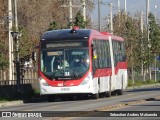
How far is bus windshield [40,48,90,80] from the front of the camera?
37375 millimetres

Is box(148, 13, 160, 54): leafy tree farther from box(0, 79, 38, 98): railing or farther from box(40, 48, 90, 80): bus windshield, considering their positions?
box(40, 48, 90, 80): bus windshield

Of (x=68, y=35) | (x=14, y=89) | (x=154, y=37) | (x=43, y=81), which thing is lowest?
(x=14, y=89)

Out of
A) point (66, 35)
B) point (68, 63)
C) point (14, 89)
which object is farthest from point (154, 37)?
point (68, 63)

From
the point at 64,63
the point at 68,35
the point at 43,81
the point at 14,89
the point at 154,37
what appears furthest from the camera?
the point at 154,37

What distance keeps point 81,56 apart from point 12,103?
473cm

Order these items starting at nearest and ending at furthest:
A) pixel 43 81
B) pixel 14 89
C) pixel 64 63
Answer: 1. pixel 64 63
2. pixel 43 81
3. pixel 14 89

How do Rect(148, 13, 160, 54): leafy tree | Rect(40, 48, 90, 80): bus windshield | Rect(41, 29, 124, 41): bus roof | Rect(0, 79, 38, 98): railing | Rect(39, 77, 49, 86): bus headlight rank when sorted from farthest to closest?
1. Rect(148, 13, 160, 54): leafy tree
2. Rect(0, 79, 38, 98): railing
3. Rect(41, 29, 124, 41): bus roof
4. Rect(39, 77, 49, 86): bus headlight
5. Rect(40, 48, 90, 80): bus windshield

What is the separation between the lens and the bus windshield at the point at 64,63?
37375 mm

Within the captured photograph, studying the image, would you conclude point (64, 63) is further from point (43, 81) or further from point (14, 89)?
point (14, 89)

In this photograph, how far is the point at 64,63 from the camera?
1469 inches

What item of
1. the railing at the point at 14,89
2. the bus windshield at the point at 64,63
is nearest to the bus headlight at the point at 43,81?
the bus windshield at the point at 64,63

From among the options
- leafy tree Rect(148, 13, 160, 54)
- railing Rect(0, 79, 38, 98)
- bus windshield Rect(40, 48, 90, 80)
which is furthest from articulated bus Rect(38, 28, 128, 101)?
leafy tree Rect(148, 13, 160, 54)

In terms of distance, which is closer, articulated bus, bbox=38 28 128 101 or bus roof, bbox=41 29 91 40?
articulated bus, bbox=38 28 128 101

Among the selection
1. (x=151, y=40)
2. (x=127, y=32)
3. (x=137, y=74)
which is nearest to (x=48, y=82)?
(x=127, y=32)
